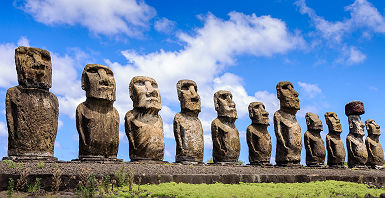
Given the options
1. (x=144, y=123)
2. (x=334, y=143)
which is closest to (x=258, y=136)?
(x=334, y=143)

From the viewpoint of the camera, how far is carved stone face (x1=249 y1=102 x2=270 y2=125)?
18.1m

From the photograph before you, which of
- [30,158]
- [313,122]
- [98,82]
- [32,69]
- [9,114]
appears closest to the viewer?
[30,158]

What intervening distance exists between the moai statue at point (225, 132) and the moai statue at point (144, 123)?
10.5 feet

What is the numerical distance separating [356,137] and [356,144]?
1.98 feet

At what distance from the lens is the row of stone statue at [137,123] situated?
11266 mm

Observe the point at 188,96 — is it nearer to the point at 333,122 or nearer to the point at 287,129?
the point at 287,129


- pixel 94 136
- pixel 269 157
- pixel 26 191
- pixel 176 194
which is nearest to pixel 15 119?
pixel 94 136

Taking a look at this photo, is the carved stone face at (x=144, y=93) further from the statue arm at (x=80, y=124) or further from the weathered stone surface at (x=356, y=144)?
the weathered stone surface at (x=356, y=144)

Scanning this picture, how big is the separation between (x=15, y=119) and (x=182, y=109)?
6133mm

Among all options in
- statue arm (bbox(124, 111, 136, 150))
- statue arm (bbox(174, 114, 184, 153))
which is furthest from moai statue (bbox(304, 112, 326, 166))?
statue arm (bbox(124, 111, 136, 150))

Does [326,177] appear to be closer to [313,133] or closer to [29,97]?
[313,133]

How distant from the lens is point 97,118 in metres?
12.4

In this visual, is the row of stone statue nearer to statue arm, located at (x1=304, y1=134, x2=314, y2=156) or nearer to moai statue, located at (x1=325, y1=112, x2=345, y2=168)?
statue arm, located at (x1=304, y1=134, x2=314, y2=156)

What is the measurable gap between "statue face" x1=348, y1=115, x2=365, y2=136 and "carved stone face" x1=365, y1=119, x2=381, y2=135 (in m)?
1.14
